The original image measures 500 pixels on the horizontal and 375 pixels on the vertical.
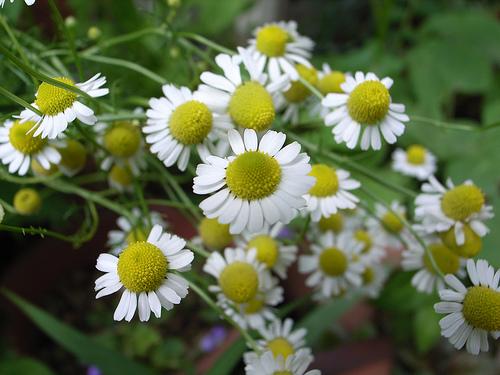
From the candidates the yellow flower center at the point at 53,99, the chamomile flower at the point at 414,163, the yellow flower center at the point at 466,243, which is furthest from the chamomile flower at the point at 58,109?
the chamomile flower at the point at 414,163

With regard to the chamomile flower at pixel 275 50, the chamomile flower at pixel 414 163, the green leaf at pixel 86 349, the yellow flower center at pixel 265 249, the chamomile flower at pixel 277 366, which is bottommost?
the chamomile flower at pixel 277 366

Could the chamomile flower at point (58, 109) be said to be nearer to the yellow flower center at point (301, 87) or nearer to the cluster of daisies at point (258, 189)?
the cluster of daisies at point (258, 189)

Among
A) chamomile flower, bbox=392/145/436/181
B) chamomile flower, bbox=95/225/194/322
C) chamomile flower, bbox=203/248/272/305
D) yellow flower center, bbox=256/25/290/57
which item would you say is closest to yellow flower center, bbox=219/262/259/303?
chamomile flower, bbox=203/248/272/305

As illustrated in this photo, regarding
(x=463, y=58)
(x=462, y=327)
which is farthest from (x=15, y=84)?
(x=463, y=58)

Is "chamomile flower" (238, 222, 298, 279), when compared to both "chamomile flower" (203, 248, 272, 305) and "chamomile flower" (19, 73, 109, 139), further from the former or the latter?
"chamomile flower" (19, 73, 109, 139)

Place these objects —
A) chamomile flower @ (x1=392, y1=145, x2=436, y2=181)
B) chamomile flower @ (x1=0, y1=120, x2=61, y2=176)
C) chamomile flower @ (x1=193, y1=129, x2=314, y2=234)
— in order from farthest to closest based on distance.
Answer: chamomile flower @ (x1=392, y1=145, x2=436, y2=181), chamomile flower @ (x1=0, y1=120, x2=61, y2=176), chamomile flower @ (x1=193, y1=129, x2=314, y2=234)

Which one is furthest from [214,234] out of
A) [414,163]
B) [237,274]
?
[414,163]
